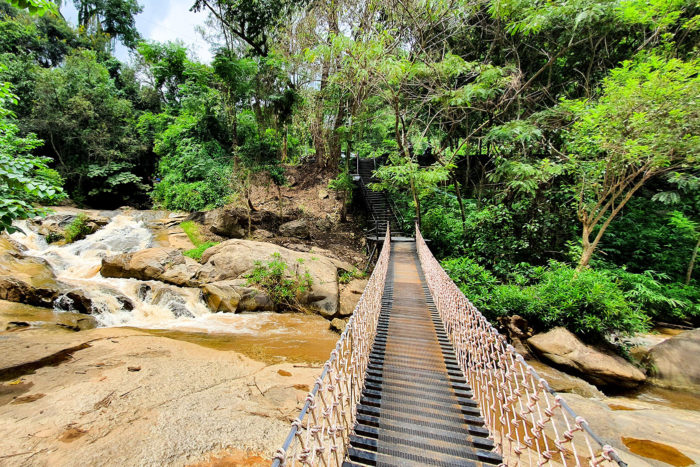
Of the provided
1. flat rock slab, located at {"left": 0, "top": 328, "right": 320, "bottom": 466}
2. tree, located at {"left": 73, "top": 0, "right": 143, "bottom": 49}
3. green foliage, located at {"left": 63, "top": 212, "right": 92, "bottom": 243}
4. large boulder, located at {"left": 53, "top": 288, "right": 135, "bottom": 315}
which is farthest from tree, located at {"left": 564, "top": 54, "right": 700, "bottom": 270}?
tree, located at {"left": 73, "top": 0, "right": 143, "bottom": 49}

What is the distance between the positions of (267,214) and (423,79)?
844 centimetres

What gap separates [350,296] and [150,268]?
6.04m

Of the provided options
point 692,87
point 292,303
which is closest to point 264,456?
point 292,303

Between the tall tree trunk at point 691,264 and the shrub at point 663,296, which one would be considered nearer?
the shrub at point 663,296

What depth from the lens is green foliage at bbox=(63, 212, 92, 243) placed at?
9.74 meters

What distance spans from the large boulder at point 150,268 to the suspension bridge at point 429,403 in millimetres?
Answer: 6361

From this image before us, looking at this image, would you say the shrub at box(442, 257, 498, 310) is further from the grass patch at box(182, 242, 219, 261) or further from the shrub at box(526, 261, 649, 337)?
the grass patch at box(182, 242, 219, 261)

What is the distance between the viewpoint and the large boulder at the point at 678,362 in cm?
517

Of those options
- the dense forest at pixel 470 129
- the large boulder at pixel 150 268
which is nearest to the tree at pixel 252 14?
the dense forest at pixel 470 129

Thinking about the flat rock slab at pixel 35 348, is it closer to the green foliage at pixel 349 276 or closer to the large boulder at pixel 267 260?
the large boulder at pixel 267 260

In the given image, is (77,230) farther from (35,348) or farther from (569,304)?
(569,304)

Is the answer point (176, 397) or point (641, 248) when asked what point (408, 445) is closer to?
point (176, 397)

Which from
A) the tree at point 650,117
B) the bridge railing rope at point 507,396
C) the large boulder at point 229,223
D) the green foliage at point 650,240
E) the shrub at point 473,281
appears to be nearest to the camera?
the bridge railing rope at point 507,396

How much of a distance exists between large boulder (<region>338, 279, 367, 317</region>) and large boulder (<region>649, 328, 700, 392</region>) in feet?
22.0
